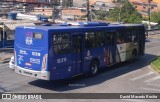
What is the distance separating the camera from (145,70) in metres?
20.5

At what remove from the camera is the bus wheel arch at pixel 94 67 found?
17953 mm

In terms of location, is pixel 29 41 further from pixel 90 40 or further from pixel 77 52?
pixel 90 40

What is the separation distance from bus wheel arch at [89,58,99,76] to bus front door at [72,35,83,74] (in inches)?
49.8

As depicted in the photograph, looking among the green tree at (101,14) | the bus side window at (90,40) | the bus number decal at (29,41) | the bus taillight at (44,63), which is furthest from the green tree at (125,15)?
the bus taillight at (44,63)

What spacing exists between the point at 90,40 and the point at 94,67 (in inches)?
67.3

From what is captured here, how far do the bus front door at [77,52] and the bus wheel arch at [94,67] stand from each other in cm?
126

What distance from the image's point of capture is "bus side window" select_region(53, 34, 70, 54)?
14.8m

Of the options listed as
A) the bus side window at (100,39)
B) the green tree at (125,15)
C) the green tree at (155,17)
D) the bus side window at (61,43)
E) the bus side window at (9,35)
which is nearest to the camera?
the bus side window at (61,43)

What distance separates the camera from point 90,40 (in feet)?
57.9

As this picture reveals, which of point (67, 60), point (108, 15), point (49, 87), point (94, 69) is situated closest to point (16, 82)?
point (49, 87)

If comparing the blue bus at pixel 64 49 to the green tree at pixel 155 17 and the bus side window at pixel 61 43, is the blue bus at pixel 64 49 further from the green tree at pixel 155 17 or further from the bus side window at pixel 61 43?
the green tree at pixel 155 17

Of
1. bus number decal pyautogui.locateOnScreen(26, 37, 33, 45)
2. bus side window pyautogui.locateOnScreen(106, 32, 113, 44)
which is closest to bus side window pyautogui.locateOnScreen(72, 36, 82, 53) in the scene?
bus number decal pyautogui.locateOnScreen(26, 37, 33, 45)

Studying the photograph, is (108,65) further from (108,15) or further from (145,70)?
(108,15)

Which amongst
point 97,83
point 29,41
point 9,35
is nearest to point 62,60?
point 29,41
